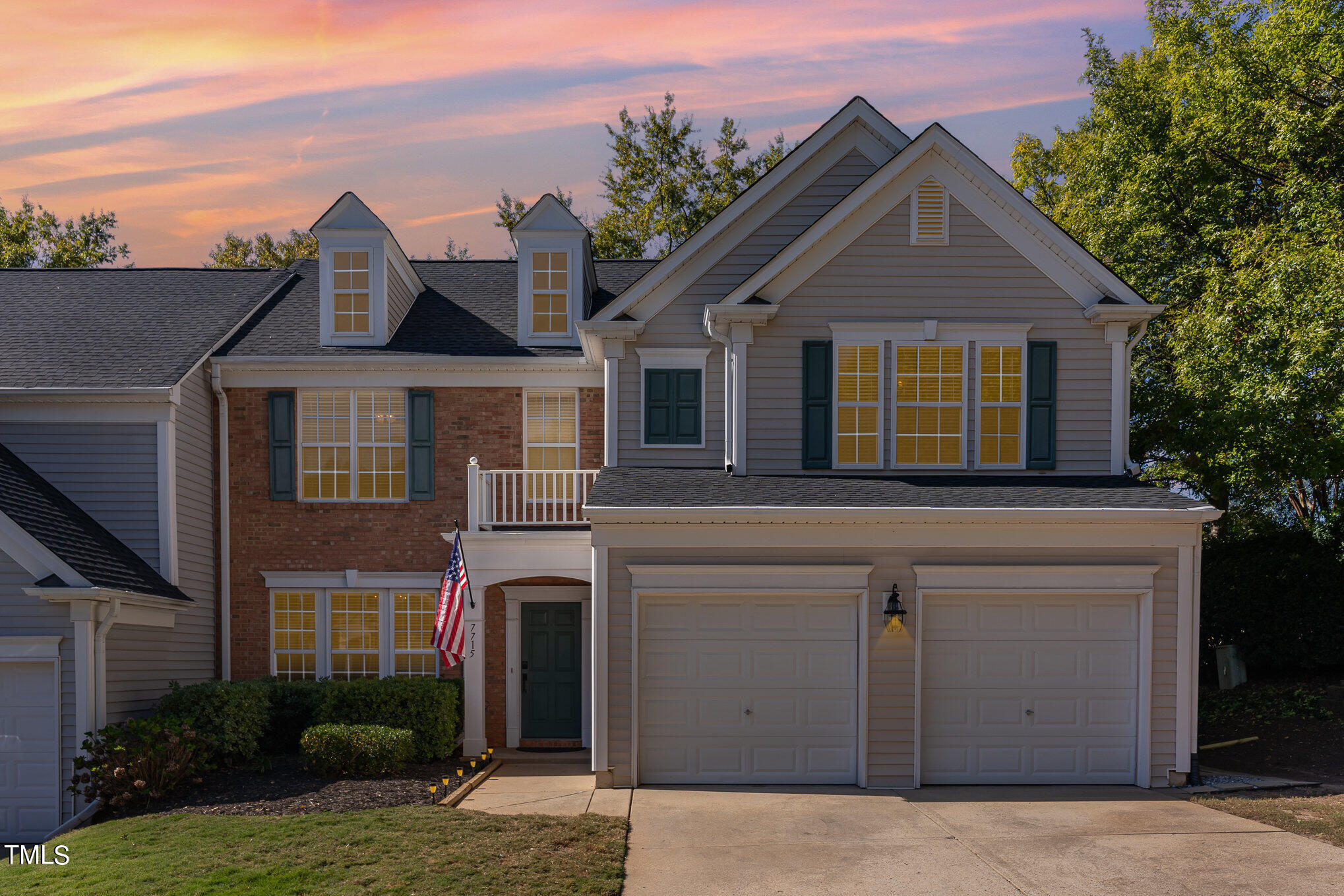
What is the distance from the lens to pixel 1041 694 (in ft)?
41.6

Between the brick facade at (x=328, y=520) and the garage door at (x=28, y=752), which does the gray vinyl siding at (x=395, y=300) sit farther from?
the garage door at (x=28, y=752)

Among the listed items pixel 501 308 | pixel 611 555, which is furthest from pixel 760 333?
pixel 501 308

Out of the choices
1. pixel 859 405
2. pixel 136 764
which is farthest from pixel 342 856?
pixel 859 405

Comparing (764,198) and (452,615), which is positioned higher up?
(764,198)

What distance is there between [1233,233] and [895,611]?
11.5m

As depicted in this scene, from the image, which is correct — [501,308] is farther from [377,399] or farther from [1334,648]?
[1334,648]

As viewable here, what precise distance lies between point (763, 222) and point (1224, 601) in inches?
473

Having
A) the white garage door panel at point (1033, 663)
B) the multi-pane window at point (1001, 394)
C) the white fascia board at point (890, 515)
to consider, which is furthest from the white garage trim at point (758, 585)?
the multi-pane window at point (1001, 394)

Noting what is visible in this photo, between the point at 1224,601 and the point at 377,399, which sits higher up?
the point at 377,399

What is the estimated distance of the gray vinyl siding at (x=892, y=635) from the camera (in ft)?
40.7

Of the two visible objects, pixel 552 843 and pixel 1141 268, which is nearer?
pixel 552 843

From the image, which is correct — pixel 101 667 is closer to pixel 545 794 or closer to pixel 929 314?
pixel 545 794

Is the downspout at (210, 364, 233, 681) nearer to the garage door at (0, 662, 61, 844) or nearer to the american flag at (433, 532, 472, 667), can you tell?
the garage door at (0, 662, 61, 844)

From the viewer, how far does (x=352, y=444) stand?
16.0 metres
